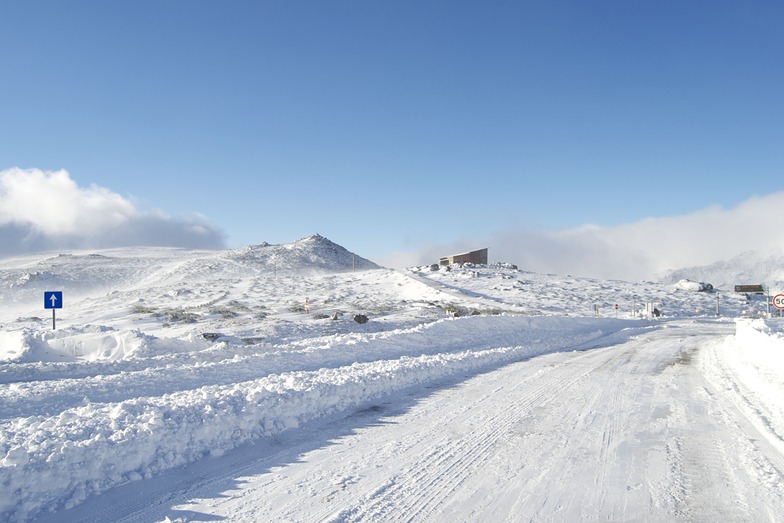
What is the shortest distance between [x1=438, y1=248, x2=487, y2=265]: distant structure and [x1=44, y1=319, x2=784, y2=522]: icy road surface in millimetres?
72210

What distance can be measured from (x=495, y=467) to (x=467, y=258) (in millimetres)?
76843

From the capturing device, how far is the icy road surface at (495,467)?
4.71m

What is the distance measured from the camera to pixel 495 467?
18.9 ft

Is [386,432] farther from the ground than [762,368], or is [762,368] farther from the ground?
[386,432]

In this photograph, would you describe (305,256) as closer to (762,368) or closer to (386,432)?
(762,368)

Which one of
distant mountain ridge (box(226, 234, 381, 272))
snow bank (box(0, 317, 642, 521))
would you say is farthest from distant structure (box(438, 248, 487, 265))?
snow bank (box(0, 317, 642, 521))

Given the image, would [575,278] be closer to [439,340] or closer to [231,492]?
[439,340]

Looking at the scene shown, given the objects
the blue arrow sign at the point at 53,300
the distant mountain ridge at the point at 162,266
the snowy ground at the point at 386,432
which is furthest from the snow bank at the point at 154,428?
the distant mountain ridge at the point at 162,266

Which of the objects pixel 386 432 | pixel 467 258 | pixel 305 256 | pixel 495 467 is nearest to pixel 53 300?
pixel 386 432

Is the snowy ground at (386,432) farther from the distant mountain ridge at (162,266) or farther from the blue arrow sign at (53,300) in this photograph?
the distant mountain ridge at (162,266)

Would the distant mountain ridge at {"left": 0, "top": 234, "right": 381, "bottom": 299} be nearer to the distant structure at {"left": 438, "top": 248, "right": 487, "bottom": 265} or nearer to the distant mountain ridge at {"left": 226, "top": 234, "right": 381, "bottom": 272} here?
the distant mountain ridge at {"left": 226, "top": 234, "right": 381, "bottom": 272}

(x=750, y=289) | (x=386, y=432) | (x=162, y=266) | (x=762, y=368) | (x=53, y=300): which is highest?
(x=162, y=266)

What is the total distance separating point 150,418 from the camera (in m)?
6.64

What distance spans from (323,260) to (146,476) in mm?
92090
